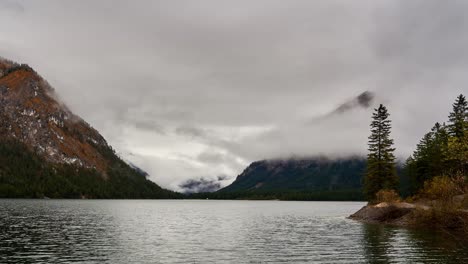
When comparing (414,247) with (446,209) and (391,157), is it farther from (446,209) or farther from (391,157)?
(391,157)

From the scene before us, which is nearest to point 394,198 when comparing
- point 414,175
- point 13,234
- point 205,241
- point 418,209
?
point 418,209

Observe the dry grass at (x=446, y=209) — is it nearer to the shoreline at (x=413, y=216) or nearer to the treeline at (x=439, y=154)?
the shoreline at (x=413, y=216)

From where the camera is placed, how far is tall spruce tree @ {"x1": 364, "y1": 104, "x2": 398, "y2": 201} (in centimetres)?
11106

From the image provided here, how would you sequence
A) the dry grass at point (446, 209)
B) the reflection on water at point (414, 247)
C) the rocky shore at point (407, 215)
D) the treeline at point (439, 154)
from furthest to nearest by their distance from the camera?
the treeline at point (439, 154)
the rocky shore at point (407, 215)
the dry grass at point (446, 209)
the reflection on water at point (414, 247)

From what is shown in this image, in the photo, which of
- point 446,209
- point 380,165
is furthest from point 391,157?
point 446,209

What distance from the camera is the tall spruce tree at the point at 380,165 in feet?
364

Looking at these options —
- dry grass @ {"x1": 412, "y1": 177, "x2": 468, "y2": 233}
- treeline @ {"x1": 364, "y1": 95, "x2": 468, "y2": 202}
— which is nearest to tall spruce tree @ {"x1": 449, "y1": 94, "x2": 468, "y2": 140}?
treeline @ {"x1": 364, "y1": 95, "x2": 468, "y2": 202}

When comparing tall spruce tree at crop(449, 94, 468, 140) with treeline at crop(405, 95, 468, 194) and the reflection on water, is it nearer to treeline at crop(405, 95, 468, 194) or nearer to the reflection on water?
treeline at crop(405, 95, 468, 194)

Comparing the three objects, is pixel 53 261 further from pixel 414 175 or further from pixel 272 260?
pixel 414 175

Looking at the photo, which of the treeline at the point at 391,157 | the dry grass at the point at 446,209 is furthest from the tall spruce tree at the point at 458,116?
the dry grass at the point at 446,209

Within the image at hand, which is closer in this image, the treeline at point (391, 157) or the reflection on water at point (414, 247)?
the reflection on water at point (414, 247)

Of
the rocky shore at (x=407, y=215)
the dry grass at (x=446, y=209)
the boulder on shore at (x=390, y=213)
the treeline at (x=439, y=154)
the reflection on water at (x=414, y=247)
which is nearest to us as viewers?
the reflection on water at (x=414, y=247)

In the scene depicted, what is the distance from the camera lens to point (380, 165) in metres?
112

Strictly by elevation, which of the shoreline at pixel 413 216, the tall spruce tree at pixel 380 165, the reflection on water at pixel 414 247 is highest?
the tall spruce tree at pixel 380 165
